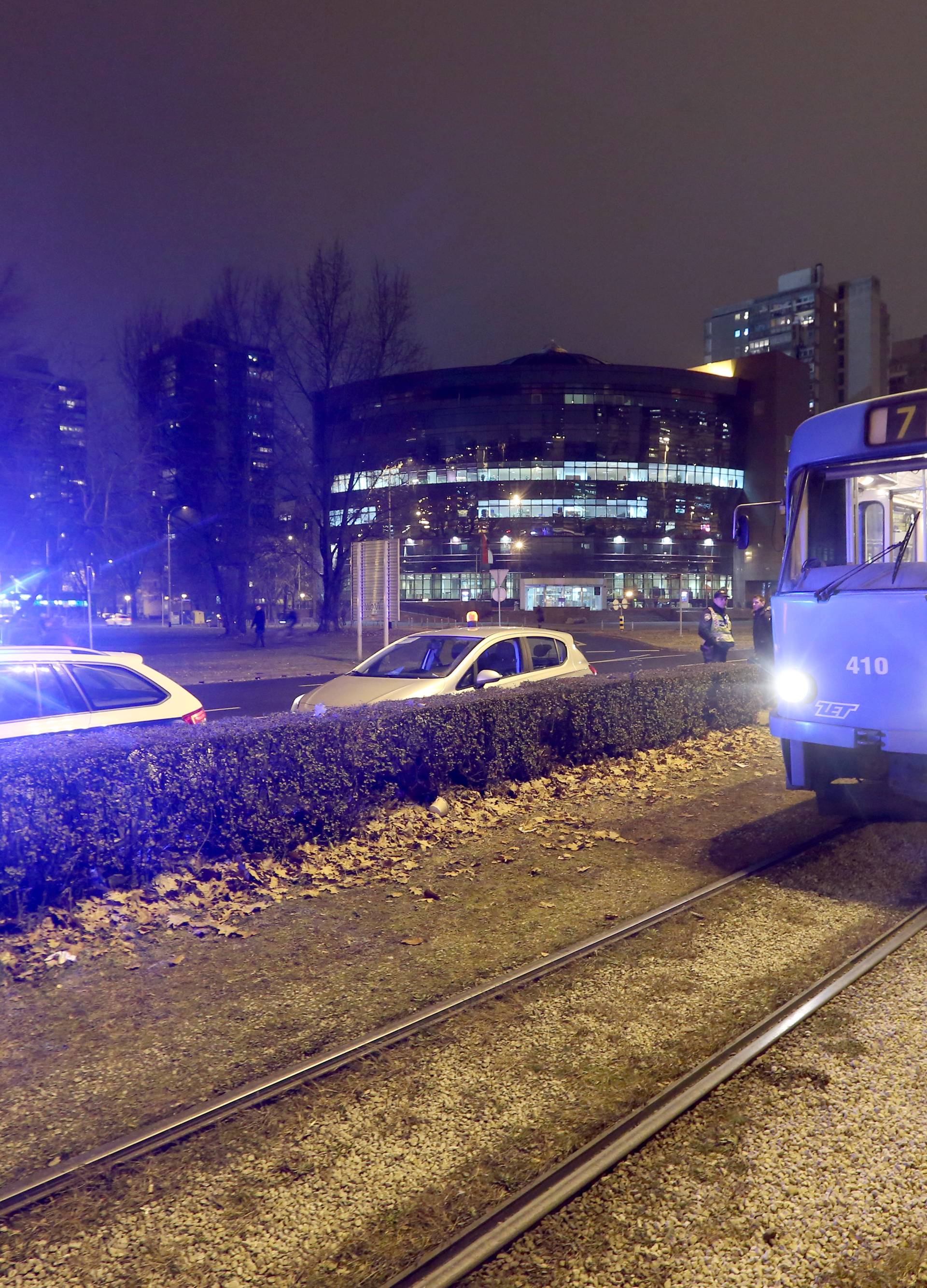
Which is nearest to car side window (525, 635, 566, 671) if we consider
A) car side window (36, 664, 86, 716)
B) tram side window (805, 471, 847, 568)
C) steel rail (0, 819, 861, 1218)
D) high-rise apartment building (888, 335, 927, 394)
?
tram side window (805, 471, 847, 568)

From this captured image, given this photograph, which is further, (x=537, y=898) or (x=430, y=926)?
(x=537, y=898)

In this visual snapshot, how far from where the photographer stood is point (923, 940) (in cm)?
488

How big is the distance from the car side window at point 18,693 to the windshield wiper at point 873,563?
19.3 ft

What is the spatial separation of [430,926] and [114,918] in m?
1.90

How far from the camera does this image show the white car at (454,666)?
9578 millimetres

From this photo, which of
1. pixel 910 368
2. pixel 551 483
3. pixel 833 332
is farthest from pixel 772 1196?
pixel 910 368

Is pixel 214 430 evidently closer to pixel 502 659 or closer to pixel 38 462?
pixel 38 462

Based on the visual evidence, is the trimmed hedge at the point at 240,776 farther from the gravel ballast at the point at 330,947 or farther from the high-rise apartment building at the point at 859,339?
the high-rise apartment building at the point at 859,339

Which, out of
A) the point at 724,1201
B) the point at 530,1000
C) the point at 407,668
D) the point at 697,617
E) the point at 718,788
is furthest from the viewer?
the point at 697,617

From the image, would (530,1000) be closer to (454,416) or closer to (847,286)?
(454,416)

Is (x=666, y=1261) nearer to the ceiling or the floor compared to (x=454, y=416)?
nearer to the floor

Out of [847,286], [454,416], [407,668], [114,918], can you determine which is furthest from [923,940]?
[847,286]

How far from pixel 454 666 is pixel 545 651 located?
162 cm

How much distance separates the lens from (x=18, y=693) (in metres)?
6.05
